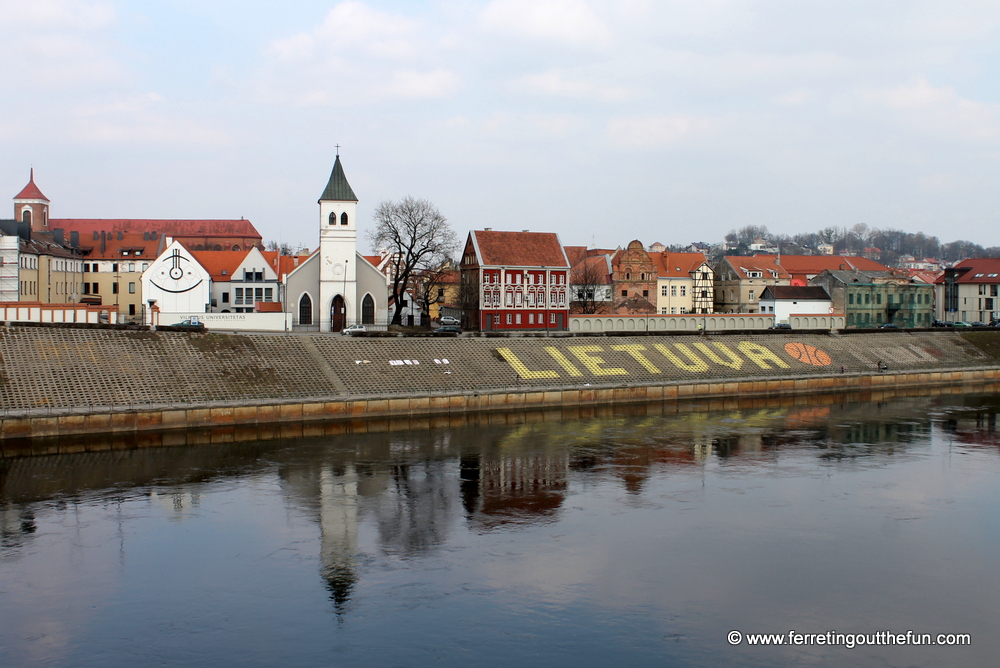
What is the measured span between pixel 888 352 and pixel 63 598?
6829cm

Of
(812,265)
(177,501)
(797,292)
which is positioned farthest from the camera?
(812,265)

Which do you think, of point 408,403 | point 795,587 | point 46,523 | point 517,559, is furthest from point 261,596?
point 408,403

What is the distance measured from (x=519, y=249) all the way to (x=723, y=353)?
28.6m

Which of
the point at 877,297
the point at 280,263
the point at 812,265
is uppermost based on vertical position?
the point at 812,265

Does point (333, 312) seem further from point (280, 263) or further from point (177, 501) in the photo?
point (177, 501)

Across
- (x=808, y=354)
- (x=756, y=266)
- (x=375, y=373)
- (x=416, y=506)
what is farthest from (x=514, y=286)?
(x=416, y=506)

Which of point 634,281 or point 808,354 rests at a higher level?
point 634,281

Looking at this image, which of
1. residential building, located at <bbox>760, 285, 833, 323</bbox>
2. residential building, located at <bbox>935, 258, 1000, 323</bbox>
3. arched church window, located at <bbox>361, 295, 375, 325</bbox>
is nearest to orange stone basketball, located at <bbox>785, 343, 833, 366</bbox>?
residential building, located at <bbox>760, 285, 833, 323</bbox>

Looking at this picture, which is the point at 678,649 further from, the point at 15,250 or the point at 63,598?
the point at 15,250

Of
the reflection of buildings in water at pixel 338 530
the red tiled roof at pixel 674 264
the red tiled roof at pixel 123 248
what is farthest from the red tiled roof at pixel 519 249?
the reflection of buildings in water at pixel 338 530

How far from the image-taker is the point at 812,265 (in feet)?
383

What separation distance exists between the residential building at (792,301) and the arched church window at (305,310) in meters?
53.8

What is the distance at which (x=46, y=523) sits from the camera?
91.4 ft

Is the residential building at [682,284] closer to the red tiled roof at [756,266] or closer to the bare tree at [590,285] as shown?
the red tiled roof at [756,266]
